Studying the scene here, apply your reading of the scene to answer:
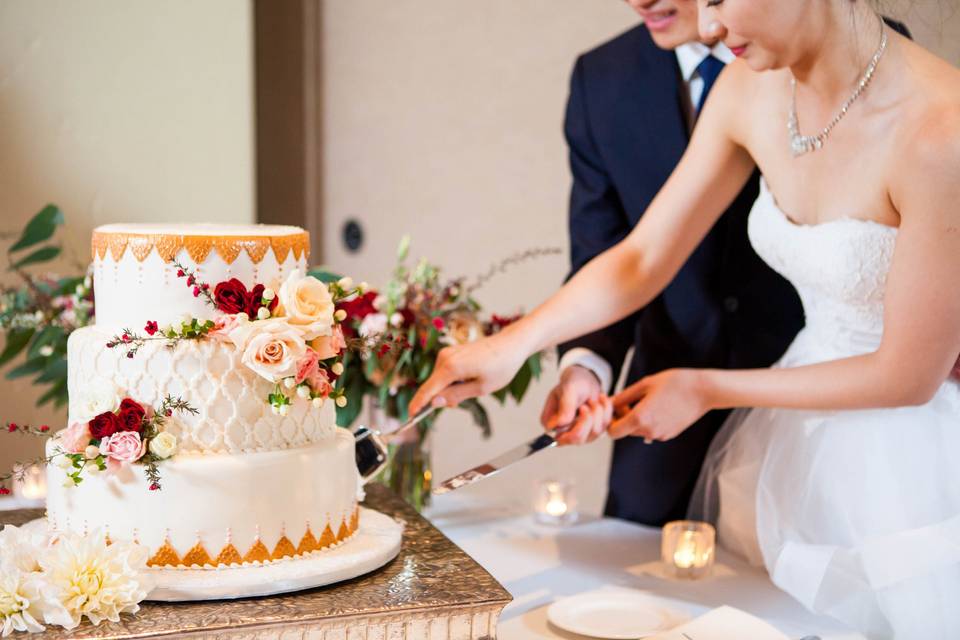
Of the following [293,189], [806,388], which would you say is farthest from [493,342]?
[293,189]

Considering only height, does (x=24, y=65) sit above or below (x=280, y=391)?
above

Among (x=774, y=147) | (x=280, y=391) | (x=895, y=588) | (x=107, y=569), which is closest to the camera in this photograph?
(x=107, y=569)

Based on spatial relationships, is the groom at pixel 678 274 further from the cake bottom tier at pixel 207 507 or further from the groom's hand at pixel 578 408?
the cake bottom tier at pixel 207 507

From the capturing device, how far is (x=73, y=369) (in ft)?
5.22

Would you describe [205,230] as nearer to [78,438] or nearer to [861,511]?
[78,438]

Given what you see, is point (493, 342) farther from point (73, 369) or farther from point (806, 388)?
point (73, 369)


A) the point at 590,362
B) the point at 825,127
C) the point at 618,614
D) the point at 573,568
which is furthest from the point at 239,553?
the point at 825,127

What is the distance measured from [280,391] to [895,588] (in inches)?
41.2

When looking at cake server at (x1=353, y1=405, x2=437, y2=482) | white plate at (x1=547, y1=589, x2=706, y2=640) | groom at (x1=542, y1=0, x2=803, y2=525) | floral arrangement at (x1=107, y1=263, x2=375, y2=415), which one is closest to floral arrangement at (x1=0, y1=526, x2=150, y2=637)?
floral arrangement at (x1=107, y1=263, x2=375, y2=415)

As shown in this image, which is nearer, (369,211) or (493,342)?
(493,342)

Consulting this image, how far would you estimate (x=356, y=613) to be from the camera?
1.44 metres

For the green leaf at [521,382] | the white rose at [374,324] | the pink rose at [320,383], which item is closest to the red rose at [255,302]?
the pink rose at [320,383]

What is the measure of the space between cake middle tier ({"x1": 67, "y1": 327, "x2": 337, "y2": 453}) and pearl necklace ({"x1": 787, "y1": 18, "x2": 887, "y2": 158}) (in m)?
1.09

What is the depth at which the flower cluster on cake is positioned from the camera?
1.50m
